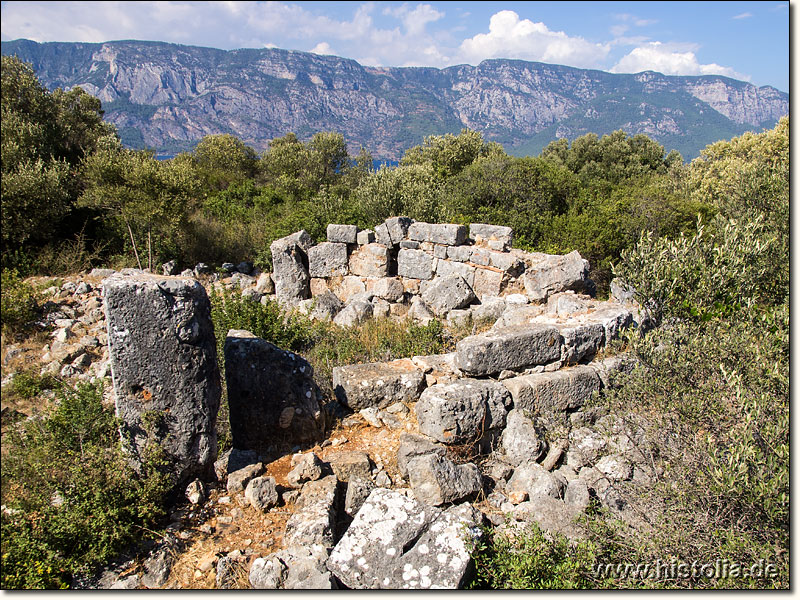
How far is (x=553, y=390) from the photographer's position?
577 cm

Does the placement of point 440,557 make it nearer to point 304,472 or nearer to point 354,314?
point 304,472

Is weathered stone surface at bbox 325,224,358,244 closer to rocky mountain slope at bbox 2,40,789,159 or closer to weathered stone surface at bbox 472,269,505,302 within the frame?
weathered stone surface at bbox 472,269,505,302

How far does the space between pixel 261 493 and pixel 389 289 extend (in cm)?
722

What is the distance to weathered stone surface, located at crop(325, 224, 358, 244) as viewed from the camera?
11922mm

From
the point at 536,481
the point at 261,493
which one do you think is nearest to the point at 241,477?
the point at 261,493

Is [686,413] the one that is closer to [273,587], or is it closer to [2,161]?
[273,587]

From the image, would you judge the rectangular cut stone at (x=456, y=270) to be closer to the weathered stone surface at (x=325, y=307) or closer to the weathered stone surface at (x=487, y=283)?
the weathered stone surface at (x=487, y=283)

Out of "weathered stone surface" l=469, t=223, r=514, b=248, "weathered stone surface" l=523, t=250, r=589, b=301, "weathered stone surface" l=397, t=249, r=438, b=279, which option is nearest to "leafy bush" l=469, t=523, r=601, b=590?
"weathered stone surface" l=523, t=250, r=589, b=301

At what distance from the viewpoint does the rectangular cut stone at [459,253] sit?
10.8m

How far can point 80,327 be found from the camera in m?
9.39

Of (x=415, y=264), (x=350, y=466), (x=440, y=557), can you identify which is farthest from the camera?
(x=415, y=264)

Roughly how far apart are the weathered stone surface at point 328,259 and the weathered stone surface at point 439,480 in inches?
308

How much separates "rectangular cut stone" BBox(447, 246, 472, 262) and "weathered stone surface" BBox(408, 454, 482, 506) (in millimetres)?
6643

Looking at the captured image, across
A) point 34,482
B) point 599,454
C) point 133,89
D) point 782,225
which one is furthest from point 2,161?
point 133,89
